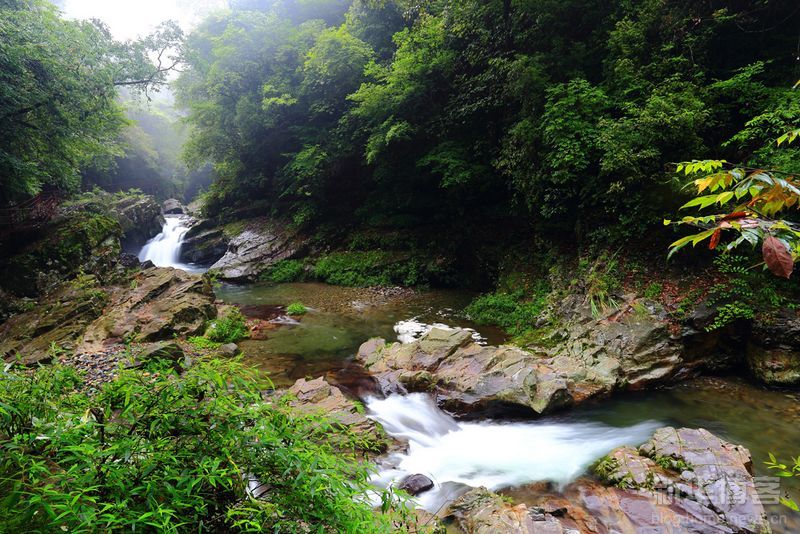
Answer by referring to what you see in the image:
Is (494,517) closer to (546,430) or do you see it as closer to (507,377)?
(546,430)

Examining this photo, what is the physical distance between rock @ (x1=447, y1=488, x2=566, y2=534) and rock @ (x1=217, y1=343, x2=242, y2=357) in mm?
5432

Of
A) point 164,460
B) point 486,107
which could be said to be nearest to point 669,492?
point 164,460

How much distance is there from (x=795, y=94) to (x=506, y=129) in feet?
18.8

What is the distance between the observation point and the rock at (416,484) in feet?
13.6

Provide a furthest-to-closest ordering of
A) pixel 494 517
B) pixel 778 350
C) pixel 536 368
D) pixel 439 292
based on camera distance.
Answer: pixel 439 292 → pixel 536 368 → pixel 778 350 → pixel 494 517

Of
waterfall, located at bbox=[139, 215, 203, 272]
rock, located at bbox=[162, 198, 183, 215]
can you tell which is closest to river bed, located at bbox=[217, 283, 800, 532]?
waterfall, located at bbox=[139, 215, 203, 272]

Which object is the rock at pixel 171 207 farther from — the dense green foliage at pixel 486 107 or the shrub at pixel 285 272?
the shrub at pixel 285 272

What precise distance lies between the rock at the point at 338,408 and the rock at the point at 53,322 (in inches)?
170

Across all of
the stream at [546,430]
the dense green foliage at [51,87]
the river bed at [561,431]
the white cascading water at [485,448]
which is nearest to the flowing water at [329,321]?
the stream at [546,430]

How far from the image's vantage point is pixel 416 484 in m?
4.19

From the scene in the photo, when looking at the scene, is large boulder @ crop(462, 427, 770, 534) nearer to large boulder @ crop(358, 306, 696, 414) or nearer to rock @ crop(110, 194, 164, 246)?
large boulder @ crop(358, 306, 696, 414)

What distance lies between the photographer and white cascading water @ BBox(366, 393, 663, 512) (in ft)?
14.5

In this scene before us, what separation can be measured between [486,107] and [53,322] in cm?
1194

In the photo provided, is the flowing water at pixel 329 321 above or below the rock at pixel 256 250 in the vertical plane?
below
